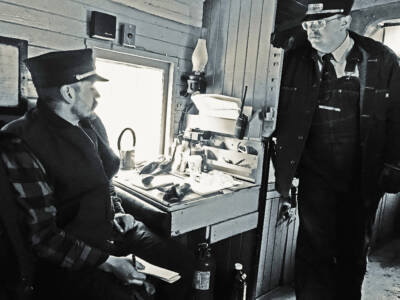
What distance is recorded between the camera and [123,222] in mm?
Answer: 1987

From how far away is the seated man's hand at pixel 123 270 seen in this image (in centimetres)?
158

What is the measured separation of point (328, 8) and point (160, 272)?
6.29ft

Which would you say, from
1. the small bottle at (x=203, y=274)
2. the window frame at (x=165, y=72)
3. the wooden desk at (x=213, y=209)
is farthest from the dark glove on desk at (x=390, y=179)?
the window frame at (x=165, y=72)

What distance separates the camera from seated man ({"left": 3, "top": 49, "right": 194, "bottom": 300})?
55.7 inches

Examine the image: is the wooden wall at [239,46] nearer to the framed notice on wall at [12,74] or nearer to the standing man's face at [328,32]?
the standing man's face at [328,32]

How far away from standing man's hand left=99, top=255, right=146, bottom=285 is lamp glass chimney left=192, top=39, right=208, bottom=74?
72.1 inches

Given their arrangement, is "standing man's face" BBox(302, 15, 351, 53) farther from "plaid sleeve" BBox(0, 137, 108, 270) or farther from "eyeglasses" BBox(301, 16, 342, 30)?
"plaid sleeve" BBox(0, 137, 108, 270)

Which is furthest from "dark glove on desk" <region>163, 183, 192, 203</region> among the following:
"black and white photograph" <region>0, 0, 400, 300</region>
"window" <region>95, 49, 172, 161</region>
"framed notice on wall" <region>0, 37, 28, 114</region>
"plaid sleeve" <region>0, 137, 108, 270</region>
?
"framed notice on wall" <region>0, 37, 28, 114</region>

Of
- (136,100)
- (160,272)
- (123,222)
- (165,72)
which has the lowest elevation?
(160,272)

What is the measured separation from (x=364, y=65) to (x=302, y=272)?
1.62 meters

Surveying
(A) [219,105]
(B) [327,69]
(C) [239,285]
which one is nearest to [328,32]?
(B) [327,69]

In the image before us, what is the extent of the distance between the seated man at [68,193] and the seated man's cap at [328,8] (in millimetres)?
1435

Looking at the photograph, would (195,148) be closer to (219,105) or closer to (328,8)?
(219,105)

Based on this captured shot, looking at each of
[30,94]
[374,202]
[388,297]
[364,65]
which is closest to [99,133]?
[30,94]
